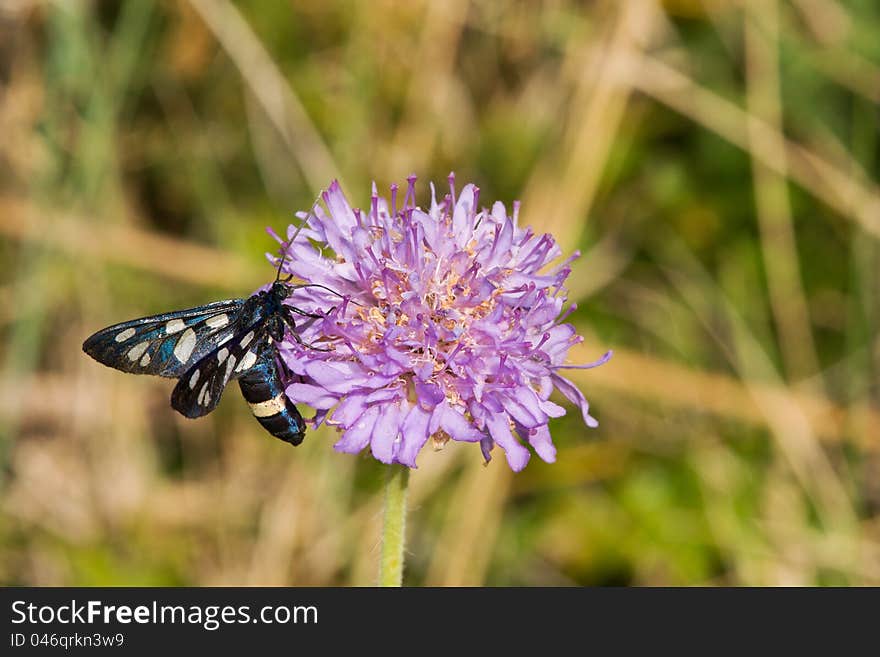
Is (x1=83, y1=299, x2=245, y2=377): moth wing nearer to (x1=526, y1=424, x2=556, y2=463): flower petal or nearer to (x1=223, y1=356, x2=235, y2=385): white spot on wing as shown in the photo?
(x1=223, y1=356, x2=235, y2=385): white spot on wing

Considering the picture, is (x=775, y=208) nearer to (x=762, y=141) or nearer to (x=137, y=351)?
(x=762, y=141)

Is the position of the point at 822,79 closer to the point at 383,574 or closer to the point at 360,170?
the point at 360,170

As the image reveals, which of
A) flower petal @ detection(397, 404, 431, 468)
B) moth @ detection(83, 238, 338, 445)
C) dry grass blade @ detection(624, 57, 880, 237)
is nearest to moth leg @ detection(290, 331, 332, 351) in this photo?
moth @ detection(83, 238, 338, 445)

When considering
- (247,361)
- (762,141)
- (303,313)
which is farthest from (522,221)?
(247,361)

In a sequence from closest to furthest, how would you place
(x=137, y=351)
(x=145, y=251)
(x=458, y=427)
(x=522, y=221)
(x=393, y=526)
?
(x=458, y=427) → (x=393, y=526) → (x=137, y=351) → (x=522, y=221) → (x=145, y=251)

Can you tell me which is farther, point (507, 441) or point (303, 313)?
point (303, 313)

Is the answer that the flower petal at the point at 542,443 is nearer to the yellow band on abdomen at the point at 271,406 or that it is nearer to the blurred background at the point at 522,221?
the yellow band on abdomen at the point at 271,406
